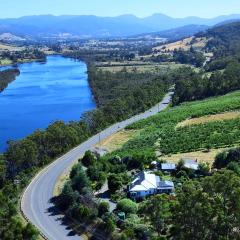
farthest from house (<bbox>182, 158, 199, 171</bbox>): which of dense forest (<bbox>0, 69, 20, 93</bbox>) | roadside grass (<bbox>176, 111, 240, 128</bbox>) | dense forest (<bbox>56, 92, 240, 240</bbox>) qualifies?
dense forest (<bbox>0, 69, 20, 93</bbox>)

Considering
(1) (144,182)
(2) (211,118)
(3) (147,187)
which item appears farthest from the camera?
(2) (211,118)

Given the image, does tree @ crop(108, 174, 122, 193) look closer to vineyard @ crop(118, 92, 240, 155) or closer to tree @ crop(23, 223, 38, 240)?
tree @ crop(23, 223, 38, 240)

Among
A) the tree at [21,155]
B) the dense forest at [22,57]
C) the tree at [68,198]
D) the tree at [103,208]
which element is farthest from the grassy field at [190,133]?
the dense forest at [22,57]

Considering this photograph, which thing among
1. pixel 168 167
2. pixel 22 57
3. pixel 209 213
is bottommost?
pixel 22 57

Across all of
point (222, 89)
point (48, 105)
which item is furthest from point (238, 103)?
point (48, 105)

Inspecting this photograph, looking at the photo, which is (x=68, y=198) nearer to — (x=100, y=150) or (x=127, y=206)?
(x=127, y=206)

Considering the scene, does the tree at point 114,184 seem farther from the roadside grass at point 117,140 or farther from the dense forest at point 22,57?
the dense forest at point 22,57

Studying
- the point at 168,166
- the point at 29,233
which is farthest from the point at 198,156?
the point at 29,233
